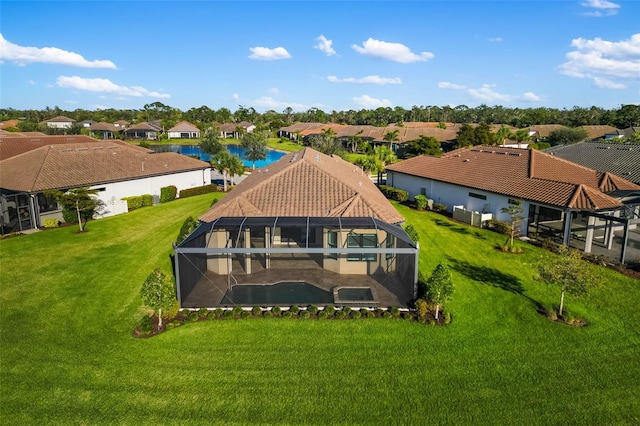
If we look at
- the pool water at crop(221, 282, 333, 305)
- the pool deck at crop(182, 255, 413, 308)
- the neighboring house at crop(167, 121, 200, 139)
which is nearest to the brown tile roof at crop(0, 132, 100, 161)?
the pool deck at crop(182, 255, 413, 308)

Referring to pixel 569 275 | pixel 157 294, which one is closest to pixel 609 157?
pixel 569 275

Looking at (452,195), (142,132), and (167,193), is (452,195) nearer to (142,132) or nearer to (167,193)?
(167,193)

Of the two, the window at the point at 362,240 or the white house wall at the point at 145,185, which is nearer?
the window at the point at 362,240

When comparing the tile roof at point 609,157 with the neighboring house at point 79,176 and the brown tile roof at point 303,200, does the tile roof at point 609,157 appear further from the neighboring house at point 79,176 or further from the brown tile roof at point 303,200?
the neighboring house at point 79,176

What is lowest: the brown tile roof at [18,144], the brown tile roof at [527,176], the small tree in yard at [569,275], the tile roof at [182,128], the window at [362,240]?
the small tree in yard at [569,275]

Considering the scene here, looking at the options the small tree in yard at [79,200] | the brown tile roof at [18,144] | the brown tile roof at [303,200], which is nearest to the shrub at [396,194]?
the brown tile roof at [303,200]
